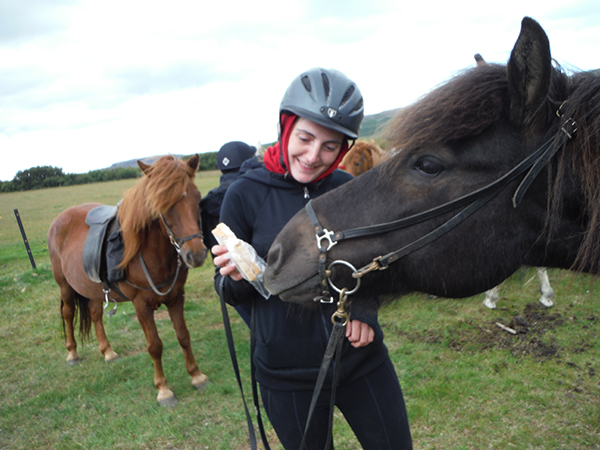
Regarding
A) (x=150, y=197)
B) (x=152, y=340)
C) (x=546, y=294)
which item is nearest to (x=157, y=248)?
(x=150, y=197)

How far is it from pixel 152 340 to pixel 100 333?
69.1 inches

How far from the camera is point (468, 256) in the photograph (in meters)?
1.41

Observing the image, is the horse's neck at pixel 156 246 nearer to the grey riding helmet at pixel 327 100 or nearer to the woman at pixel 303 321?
the woman at pixel 303 321

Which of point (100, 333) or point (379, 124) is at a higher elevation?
point (379, 124)

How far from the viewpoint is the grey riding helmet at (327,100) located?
1.65 meters

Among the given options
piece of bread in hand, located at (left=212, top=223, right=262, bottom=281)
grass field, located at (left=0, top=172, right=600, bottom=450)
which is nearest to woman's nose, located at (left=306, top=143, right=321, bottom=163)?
piece of bread in hand, located at (left=212, top=223, right=262, bottom=281)

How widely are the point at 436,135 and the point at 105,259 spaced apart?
159 inches

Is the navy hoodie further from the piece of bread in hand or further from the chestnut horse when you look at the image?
the chestnut horse

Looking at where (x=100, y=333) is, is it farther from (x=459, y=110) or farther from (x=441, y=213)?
(x=459, y=110)

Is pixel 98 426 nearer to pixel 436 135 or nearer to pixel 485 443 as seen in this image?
pixel 485 443

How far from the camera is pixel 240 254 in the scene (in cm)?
151

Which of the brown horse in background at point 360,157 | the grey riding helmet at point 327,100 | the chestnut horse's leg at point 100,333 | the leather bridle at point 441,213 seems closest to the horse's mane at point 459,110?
the leather bridle at point 441,213

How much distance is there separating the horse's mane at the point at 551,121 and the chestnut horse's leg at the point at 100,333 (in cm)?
543

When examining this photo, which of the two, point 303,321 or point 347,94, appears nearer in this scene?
point 303,321
